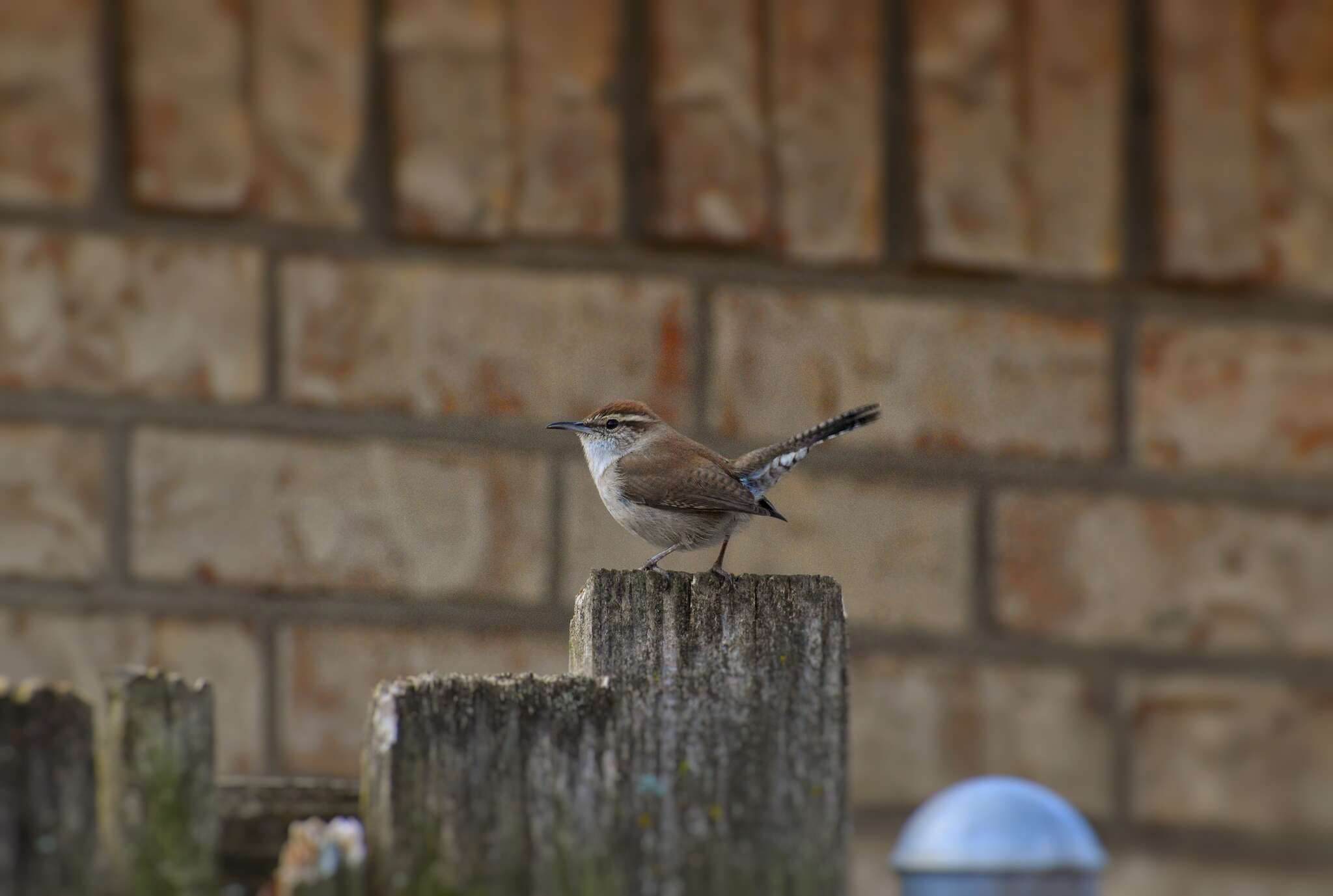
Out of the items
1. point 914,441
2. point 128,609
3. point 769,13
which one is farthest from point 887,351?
point 128,609

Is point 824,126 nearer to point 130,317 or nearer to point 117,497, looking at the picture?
point 130,317

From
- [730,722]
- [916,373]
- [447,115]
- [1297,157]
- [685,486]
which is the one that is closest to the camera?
[730,722]

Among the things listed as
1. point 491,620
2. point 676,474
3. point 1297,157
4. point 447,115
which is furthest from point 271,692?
point 1297,157

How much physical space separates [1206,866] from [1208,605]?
70 cm

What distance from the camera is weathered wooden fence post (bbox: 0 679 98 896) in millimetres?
1483

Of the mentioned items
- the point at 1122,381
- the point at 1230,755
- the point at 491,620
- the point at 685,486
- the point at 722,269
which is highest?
the point at 722,269

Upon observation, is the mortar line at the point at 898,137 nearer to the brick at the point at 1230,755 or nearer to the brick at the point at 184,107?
the brick at the point at 1230,755

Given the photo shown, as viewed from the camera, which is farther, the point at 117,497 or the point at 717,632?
the point at 117,497

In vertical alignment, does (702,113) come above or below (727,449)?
above

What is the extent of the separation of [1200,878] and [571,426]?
2077 mm

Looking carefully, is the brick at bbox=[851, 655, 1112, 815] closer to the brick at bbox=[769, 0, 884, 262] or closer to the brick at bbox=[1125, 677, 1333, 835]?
the brick at bbox=[1125, 677, 1333, 835]

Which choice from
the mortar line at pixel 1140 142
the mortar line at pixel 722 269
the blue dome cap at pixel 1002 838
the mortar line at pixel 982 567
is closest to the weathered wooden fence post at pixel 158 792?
the blue dome cap at pixel 1002 838

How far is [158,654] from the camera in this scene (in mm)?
A: 4055

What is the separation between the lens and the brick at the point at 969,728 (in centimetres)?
435
